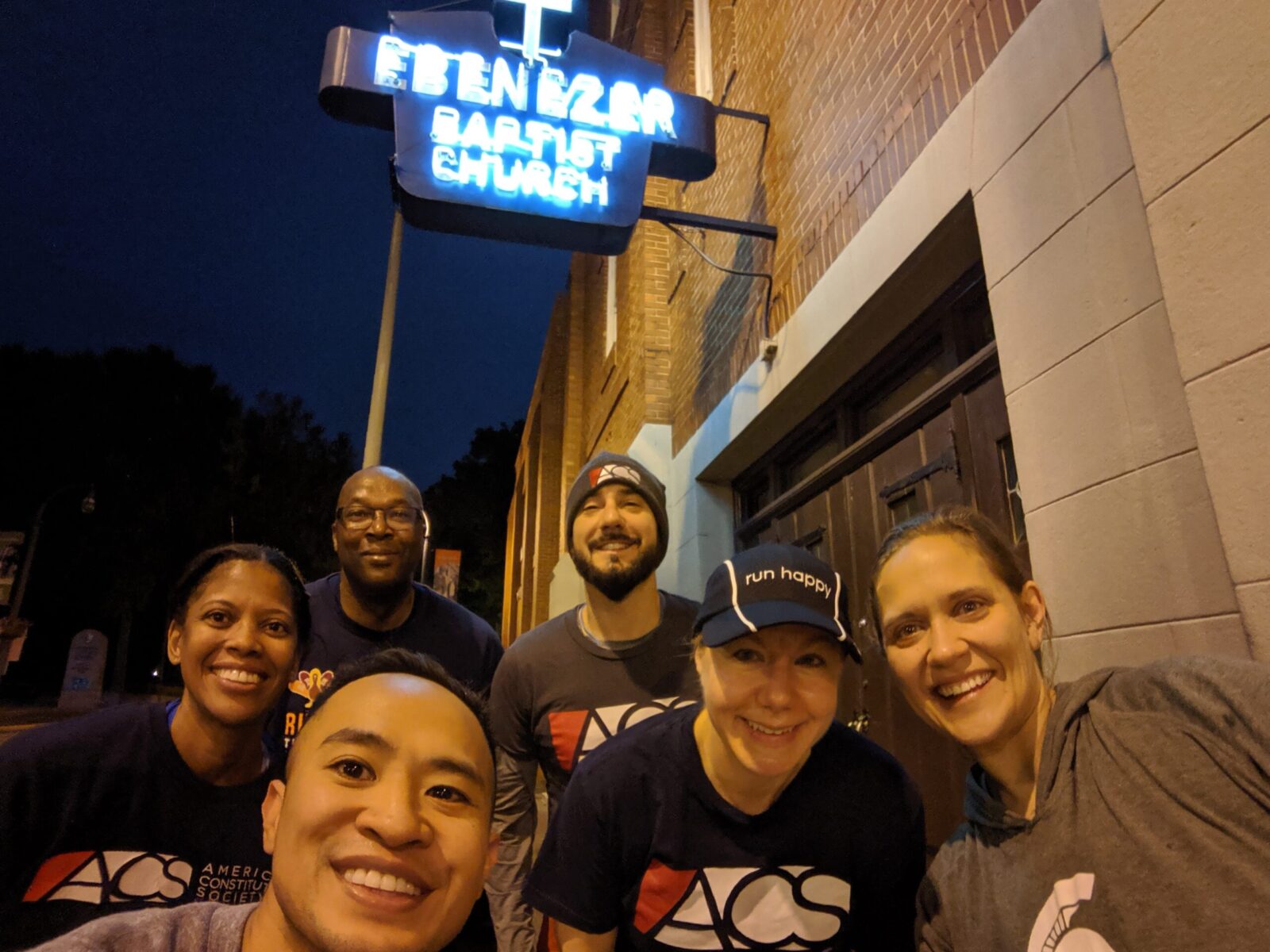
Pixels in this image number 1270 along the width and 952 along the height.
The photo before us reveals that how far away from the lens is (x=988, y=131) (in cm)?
255

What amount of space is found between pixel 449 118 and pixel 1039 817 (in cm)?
468

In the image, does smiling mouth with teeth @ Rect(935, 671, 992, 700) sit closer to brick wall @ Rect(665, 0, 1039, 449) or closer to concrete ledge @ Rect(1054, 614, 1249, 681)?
concrete ledge @ Rect(1054, 614, 1249, 681)

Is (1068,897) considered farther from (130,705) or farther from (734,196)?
(734,196)

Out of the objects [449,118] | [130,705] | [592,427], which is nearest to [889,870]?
[130,705]

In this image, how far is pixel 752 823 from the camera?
178cm

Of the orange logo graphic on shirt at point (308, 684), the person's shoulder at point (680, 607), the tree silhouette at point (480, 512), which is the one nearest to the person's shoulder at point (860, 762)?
the person's shoulder at point (680, 607)

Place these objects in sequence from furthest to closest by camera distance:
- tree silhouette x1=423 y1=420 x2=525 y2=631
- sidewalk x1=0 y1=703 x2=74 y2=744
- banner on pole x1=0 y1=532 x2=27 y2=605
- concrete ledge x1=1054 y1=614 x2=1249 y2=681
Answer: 1. tree silhouette x1=423 y1=420 x2=525 y2=631
2. banner on pole x1=0 y1=532 x2=27 y2=605
3. sidewalk x1=0 y1=703 x2=74 y2=744
4. concrete ledge x1=1054 y1=614 x2=1249 y2=681

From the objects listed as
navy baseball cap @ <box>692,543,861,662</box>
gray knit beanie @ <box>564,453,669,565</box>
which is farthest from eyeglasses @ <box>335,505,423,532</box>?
navy baseball cap @ <box>692,543,861,662</box>

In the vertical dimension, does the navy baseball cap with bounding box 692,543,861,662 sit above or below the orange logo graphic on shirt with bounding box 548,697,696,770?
above

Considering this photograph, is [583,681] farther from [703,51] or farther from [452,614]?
[703,51]

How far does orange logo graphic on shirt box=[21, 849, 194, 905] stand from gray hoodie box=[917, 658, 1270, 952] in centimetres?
183

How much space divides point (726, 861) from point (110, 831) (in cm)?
156

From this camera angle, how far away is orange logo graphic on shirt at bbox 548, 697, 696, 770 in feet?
8.12

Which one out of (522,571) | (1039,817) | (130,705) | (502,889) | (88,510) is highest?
(88,510)
